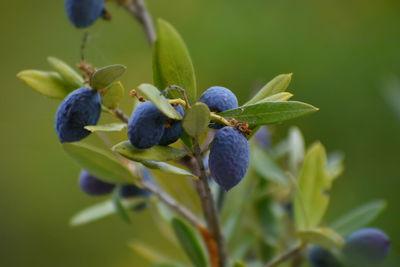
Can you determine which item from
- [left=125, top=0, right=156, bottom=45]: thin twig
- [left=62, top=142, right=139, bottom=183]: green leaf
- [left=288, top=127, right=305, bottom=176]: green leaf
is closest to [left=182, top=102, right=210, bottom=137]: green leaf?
[left=62, top=142, right=139, bottom=183]: green leaf

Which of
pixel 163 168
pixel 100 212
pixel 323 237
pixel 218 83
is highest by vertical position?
pixel 163 168

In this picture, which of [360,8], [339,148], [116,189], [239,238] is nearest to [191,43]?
[360,8]

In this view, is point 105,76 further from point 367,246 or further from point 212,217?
point 367,246

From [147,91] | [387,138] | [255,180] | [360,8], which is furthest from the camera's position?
[360,8]

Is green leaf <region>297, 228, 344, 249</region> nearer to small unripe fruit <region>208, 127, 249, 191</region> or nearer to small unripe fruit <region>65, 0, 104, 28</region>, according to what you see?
small unripe fruit <region>208, 127, 249, 191</region>

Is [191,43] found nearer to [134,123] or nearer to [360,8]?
[360,8]

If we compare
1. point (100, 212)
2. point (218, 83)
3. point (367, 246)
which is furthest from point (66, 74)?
point (218, 83)
